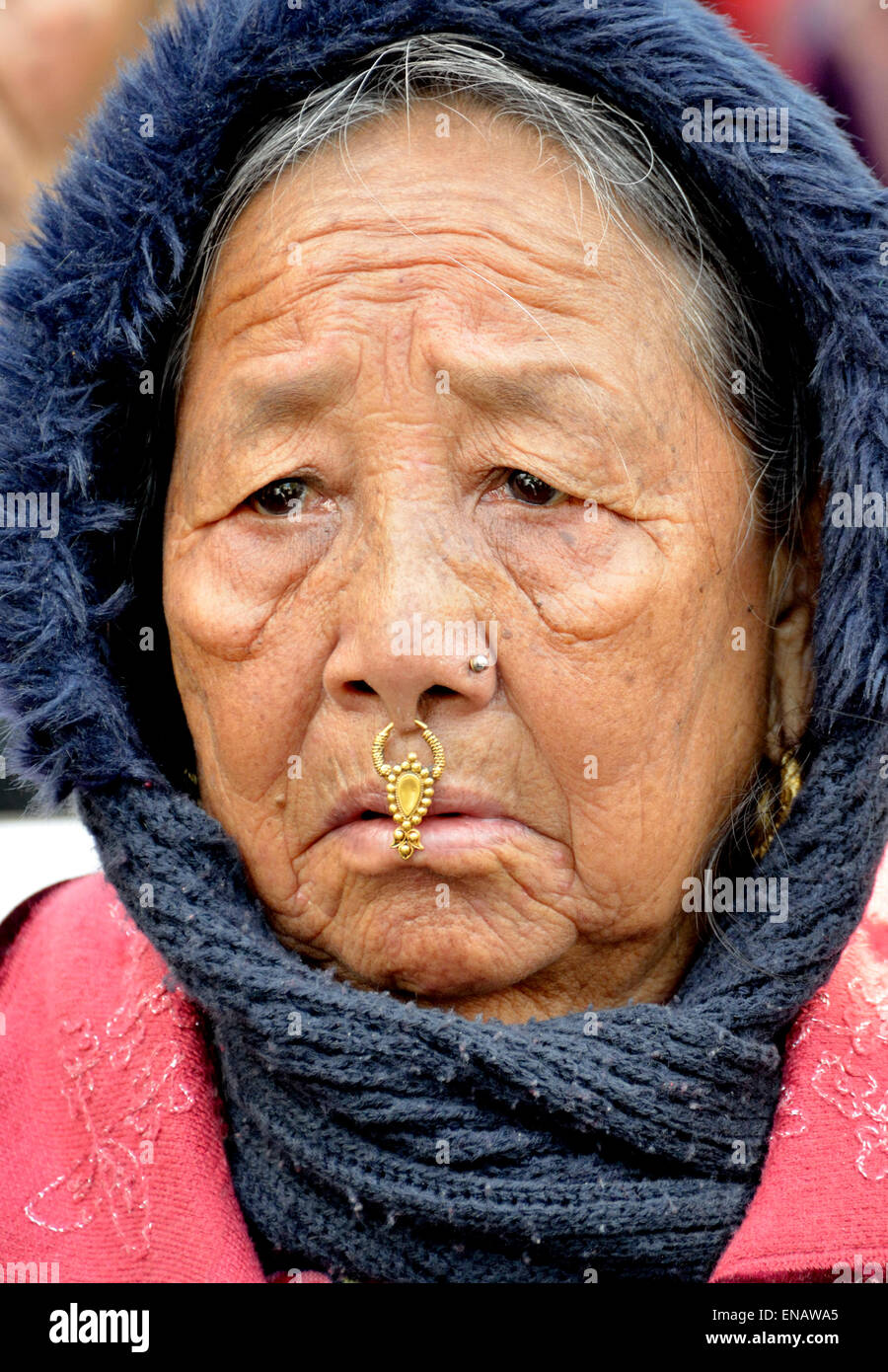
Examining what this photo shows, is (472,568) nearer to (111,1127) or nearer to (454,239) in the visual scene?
(454,239)

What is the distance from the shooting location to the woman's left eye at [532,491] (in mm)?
2012

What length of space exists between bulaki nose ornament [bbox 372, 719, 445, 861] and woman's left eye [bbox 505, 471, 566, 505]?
14.0 inches

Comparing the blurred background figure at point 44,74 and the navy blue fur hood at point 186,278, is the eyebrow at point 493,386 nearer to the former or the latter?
the navy blue fur hood at point 186,278

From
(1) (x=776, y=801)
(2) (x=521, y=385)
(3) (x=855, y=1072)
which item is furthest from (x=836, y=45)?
(3) (x=855, y=1072)

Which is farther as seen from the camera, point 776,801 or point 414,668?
point 776,801

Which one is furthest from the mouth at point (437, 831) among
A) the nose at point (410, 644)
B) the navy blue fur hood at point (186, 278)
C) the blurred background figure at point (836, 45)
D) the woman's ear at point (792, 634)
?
the blurred background figure at point (836, 45)

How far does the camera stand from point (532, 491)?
2016 mm

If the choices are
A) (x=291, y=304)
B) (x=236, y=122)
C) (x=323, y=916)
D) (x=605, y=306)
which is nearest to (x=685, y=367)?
(x=605, y=306)

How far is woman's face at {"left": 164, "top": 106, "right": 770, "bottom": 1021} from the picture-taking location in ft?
6.48

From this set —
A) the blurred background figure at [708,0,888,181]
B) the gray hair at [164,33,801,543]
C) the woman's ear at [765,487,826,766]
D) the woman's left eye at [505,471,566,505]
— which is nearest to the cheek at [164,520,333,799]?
the woman's left eye at [505,471,566,505]

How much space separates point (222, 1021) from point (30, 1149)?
1.48ft

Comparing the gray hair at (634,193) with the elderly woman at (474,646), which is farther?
the gray hair at (634,193)

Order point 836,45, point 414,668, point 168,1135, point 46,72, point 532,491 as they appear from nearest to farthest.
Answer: point 414,668, point 532,491, point 168,1135, point 836,45, point 46,72

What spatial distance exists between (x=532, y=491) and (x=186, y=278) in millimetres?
676
